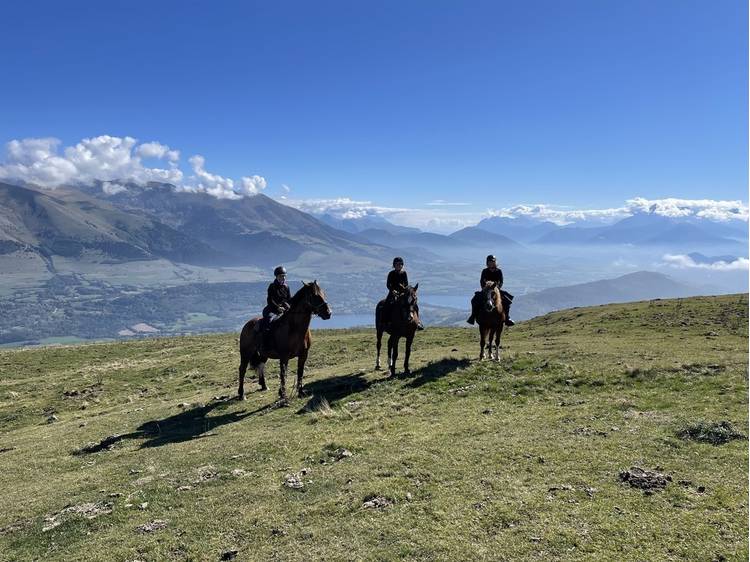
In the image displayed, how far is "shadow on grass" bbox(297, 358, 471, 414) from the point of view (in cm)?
1825

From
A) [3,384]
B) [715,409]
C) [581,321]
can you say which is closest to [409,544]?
[715,409]

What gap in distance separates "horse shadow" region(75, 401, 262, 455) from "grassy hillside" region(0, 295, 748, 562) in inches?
4.7

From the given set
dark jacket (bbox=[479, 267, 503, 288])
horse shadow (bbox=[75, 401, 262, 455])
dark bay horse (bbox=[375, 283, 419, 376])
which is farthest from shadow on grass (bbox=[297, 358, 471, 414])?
dark jacket (bbox=[479, 267, 503, 288])

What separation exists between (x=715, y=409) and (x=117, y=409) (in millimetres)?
26330

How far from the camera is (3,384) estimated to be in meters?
32.0

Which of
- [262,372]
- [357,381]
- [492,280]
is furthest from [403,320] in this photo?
[262,372]

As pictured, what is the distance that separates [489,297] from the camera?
21.2 metres

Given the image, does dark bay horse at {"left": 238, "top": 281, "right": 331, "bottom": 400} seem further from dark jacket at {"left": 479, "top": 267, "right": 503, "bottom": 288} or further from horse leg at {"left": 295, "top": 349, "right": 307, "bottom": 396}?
dark jacket at {"left": 479, "top": 267, "right": 503, "bottom": 288}

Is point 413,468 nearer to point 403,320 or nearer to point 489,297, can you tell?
point 403,320

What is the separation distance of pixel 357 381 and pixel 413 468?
10646 millimetres

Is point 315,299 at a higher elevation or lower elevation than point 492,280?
lower

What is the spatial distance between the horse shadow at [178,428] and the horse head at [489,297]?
36.7 ft

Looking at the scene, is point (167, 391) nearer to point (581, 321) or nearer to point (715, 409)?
point (715, 409)

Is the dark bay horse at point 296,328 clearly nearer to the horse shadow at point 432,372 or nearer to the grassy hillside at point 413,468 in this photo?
the grassy hillside at point 413,468
